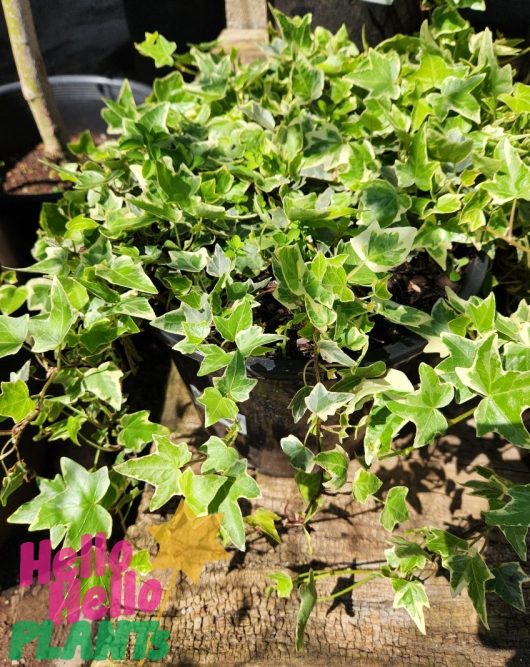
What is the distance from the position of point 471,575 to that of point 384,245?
42 centimetres

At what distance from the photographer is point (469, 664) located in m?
0.77

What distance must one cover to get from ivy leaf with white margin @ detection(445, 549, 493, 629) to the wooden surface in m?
0.13

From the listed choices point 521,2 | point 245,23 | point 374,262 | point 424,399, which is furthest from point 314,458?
point 245,23

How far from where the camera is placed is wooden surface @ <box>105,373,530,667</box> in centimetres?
79

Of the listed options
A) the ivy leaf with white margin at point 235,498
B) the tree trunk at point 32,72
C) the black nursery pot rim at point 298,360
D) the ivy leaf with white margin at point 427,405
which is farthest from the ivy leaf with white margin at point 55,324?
the tree trunk at point 32,72

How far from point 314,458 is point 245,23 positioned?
4.90 ft

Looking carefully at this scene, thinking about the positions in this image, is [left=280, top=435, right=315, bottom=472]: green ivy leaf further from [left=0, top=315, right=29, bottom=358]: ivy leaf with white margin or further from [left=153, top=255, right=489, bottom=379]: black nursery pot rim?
[left=0, top=315, right=29, bottom=358]: ivy leaf with white margin

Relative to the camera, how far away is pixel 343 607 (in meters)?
0.85

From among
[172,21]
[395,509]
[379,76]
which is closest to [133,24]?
[172,21]

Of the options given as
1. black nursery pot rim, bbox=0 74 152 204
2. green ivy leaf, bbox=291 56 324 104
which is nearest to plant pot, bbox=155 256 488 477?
green ivy leaf, bbox=291 56 324 104

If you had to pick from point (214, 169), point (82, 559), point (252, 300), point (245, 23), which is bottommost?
point (82, 559)

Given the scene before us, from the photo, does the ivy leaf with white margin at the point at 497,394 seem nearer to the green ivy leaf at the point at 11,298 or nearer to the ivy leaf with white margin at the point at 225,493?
the ivy leaf with white margin at the point at 225,493

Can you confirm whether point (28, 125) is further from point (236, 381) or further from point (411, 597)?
point (411, 597)

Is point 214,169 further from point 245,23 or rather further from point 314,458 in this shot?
point 245,23
